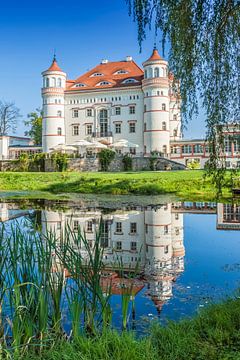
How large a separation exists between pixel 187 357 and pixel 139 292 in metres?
1.82

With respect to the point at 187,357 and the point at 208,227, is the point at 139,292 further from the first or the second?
the point at 208,227

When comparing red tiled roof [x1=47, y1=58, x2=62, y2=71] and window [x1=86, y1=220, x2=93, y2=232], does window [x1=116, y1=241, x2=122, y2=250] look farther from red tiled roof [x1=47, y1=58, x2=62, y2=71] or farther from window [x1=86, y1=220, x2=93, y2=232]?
red tiled roof [x1=47, y1=58, x2=62, y2=71]

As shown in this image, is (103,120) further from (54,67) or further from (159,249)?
(159,249)

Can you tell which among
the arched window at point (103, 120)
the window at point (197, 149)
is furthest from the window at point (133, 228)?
the arched window at point (103, 120)

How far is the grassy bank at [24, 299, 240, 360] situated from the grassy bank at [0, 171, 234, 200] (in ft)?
43.0

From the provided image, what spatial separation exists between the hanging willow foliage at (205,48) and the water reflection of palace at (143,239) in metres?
2.04

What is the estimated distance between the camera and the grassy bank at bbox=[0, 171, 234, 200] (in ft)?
60.4

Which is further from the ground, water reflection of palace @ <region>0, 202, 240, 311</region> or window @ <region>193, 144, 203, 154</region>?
window @ <region>193, 144, 203, 154</region>

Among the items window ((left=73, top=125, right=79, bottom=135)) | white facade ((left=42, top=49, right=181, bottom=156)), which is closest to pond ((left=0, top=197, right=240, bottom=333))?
white facade ((left=42, top=49, right=181, bottom=156))

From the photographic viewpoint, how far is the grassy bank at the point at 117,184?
18406mm

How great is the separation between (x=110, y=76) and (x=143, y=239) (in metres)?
35.9

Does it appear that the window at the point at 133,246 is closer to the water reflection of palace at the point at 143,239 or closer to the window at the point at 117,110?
the water reflection of palace at the point at 143,239

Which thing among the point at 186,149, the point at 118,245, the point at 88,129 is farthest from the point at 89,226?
the point at 88,129

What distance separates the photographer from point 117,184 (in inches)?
810
